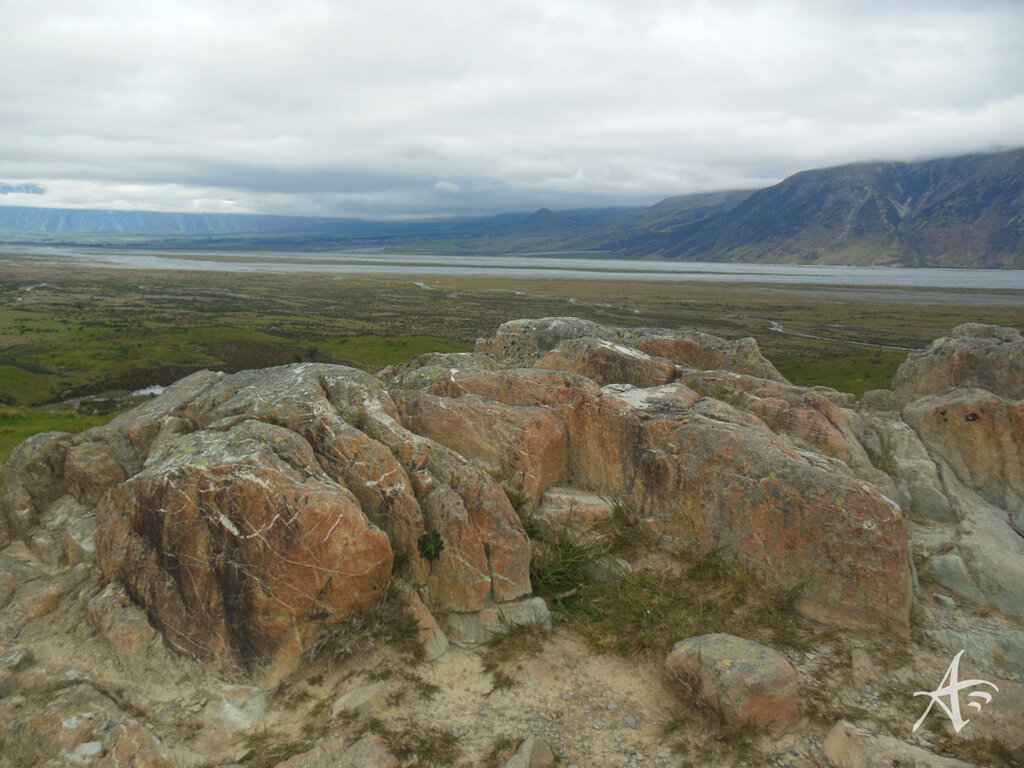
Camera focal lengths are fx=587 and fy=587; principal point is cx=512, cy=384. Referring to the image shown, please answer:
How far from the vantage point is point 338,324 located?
4825 inches

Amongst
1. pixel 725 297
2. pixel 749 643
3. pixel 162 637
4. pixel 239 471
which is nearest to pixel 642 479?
pixel 749 643

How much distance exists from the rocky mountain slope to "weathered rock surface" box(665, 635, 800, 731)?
5 centimetres

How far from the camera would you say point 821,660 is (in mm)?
11523

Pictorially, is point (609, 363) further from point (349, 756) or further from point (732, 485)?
point (349, 756)

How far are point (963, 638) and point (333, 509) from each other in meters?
13.2

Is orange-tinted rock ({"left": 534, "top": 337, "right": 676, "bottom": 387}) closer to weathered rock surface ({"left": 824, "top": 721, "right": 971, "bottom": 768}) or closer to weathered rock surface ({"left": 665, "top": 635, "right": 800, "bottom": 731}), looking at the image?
weathered rock surface ({"left": 665, "top": 635, "right": 800, "bottom": 731})

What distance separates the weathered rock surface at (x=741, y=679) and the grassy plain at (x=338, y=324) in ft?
107

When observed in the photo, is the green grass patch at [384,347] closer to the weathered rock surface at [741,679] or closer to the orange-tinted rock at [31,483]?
the orange-tinted rock at [31,483]

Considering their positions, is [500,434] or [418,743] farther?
[500,434]

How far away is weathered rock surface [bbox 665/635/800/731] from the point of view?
10109mm

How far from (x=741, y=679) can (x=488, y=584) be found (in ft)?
17.2

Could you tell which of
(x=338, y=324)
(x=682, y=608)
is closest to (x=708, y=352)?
(x=682, y=608)

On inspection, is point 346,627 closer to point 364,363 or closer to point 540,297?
point 364,363

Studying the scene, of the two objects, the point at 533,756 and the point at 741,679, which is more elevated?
the point at 741,679
